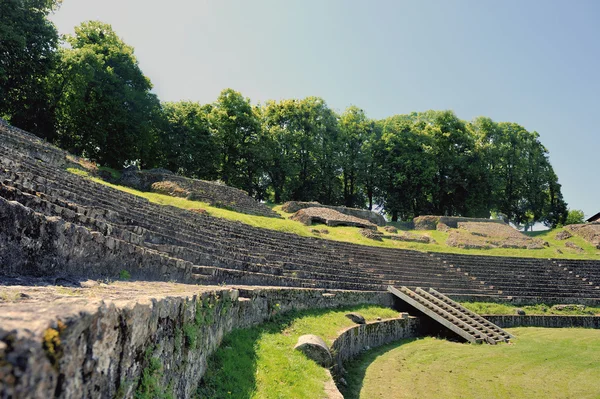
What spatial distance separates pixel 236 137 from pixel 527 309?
117 feet

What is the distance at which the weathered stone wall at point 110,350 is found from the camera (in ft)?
5.13

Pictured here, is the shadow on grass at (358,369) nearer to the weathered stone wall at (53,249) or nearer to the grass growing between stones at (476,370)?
the grass growing between stones at (476,370)

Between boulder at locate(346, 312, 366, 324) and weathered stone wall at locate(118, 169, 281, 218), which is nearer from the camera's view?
boulder at locate(346, 312, 366, 324)

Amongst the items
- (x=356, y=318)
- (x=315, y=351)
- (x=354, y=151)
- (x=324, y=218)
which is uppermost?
(x=354, y=151)

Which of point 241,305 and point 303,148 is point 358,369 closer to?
point 241,305

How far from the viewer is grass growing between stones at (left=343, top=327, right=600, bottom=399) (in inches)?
371

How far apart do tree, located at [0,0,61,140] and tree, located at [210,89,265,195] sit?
19.1 meters

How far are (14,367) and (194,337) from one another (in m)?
2.98

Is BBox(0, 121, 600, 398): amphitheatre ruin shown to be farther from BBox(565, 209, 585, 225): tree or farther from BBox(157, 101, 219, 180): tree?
BBox(565, 209, 585, 225): tree

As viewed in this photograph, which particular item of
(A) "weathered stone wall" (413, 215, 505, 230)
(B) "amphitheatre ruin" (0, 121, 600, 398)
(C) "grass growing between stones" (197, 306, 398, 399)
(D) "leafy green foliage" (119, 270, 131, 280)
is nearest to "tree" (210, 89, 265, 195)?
(B) "amphitheatre ruin" (0, 121, 600, 398)

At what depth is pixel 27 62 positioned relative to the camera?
27.0 meters

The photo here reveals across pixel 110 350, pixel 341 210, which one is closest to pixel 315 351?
pixel 110 350

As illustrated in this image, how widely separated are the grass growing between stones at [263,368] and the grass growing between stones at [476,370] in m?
1.94

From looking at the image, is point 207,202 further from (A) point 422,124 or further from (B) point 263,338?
(A) point 422,124
